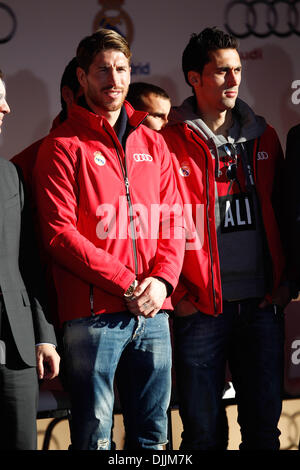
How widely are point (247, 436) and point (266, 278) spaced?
0.62 meters

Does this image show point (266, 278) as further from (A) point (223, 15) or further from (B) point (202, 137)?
(A) point (223, 15)

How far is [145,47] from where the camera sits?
11.0 ft

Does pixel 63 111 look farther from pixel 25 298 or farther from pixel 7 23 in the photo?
pixel 25 298

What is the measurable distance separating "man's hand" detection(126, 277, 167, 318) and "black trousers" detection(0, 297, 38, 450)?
1.32 feet

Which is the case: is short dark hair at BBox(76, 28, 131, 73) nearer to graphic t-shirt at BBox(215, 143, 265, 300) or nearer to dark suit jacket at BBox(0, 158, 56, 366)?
dark suit jacket at BBox(0, 158, 56, 366)

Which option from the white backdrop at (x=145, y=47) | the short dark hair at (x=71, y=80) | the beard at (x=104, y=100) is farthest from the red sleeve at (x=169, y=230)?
the white backdrop at (x=145, y=47)

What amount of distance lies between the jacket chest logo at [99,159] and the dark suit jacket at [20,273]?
27cm

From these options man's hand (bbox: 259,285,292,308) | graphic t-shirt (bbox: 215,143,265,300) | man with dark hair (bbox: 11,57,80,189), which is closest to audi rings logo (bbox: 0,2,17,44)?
man with dark hair (bbox: 11,57,80,189)

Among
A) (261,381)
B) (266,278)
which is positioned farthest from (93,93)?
(261,381)

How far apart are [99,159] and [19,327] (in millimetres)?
631

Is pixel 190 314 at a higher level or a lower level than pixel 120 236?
lower

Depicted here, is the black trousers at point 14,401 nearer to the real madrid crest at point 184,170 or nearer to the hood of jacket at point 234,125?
the real madrid crest at point 184,170

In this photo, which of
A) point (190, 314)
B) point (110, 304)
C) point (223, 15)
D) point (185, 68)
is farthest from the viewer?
point (223, 15)

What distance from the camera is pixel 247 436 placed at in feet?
7.89
